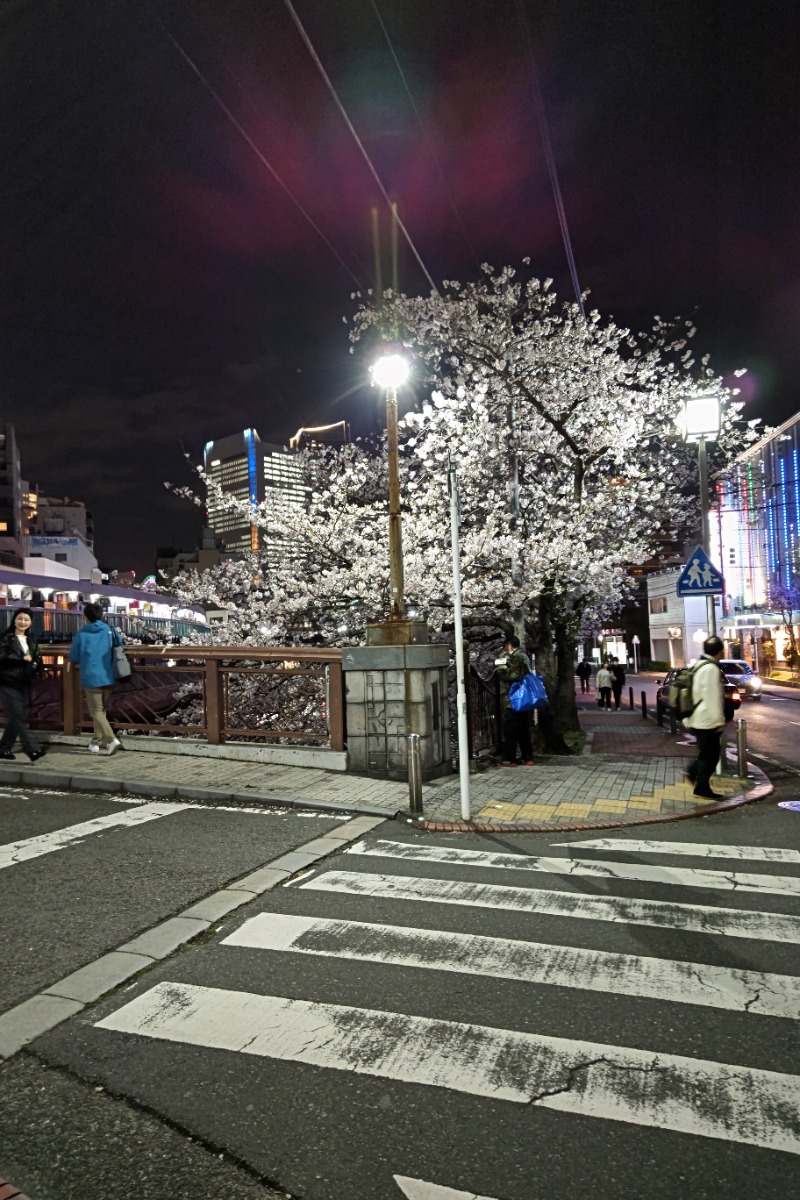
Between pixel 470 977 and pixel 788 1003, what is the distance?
161 centimetres

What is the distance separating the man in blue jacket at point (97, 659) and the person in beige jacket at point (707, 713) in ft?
24.7

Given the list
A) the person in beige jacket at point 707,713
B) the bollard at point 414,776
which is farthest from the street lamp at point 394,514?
the person in beige jacket at point 707,713

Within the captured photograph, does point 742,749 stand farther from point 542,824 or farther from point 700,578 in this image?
point 542,824

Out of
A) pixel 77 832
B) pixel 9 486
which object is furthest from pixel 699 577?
pixel 9 486

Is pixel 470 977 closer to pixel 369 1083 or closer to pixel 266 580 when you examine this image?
pixel 369 1083

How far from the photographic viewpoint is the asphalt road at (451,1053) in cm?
254

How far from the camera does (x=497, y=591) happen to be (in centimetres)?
1463

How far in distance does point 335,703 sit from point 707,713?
185 inches

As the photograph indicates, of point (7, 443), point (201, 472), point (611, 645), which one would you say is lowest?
point (611, 645)

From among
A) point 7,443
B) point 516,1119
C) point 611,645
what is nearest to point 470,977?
point 516,1119

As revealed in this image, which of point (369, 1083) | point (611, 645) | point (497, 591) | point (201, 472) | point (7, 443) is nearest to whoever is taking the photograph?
point (369, 1083)

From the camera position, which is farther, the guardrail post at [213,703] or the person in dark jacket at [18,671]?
the guardrail post at [213,703]

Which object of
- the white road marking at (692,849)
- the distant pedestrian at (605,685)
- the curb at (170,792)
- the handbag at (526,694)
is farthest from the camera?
the distant pedestrian at (605,685)

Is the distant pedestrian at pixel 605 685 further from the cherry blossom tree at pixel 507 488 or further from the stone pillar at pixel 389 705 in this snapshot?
the stone pillar at pixel 389 705
